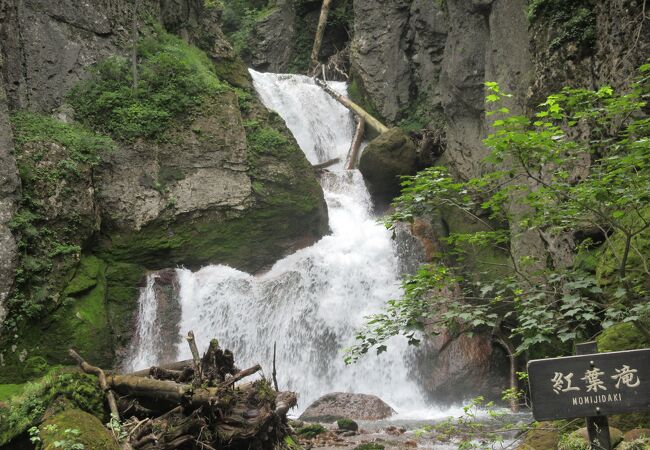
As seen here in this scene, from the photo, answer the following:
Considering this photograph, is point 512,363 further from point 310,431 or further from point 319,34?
point 319,34

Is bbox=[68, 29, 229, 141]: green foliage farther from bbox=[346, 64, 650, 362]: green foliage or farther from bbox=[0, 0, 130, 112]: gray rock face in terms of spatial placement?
bbox=[346, 64, 650, 362]: green foliage

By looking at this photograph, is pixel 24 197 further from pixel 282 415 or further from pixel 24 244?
pixel 282 415

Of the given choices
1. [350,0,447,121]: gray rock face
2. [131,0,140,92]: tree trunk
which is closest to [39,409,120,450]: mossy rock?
[131,0,140,92]: tree trunk

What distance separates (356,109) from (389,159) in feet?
14.7

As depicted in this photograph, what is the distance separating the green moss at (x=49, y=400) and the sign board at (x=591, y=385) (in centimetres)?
417

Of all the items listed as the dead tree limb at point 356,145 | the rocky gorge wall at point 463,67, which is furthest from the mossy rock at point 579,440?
the dead tree limb at point 356,145

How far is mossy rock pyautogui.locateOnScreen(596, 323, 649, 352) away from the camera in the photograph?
5509 millimetres

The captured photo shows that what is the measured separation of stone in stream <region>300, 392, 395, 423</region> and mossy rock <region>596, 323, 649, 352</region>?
495cm

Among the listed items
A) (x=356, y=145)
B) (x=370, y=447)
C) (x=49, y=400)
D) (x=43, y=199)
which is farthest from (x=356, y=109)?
(x=49, y=400)

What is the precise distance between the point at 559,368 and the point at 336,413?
262 inches

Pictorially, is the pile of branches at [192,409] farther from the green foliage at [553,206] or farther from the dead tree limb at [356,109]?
the dead tree limb at [356,109]

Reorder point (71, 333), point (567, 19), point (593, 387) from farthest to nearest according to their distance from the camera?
point (71, 333) < point (567, 19) < point (593, 387)

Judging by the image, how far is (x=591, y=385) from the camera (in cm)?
348

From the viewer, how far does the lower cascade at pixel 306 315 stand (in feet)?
37.3
